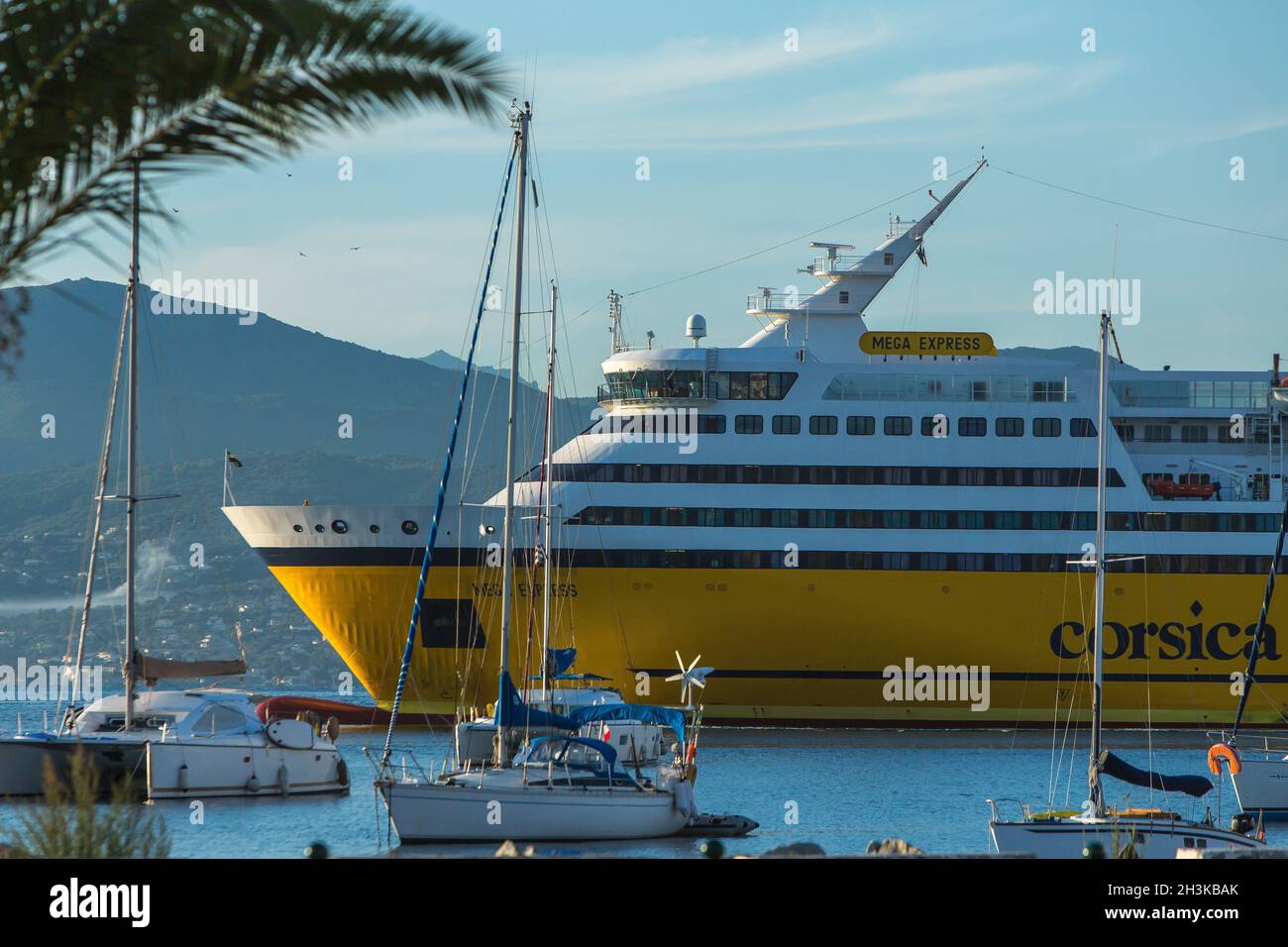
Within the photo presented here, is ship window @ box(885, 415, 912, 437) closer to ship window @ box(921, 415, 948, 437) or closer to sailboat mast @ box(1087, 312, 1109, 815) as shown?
ship window @ box(921, 415, 948, 437)

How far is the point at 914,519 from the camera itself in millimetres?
37250

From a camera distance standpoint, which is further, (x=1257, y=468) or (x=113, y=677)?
(x=113, y=677)

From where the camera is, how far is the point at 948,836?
24.1 meters

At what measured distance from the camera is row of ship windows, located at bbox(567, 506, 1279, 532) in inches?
1462

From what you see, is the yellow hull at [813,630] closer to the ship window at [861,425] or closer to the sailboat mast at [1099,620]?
the ship window at [861,425]

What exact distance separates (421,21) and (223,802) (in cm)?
2048

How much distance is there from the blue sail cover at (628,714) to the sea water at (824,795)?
186 cm

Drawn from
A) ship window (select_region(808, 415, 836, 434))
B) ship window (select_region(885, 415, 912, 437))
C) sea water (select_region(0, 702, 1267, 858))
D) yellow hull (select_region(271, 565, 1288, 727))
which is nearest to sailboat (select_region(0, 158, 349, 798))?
sea water (select_region(0, 702, 1267, 858))

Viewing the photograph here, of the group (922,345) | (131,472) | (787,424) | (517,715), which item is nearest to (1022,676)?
(787,424)

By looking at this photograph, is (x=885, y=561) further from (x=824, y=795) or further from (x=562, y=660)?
(x=824, y=795)
